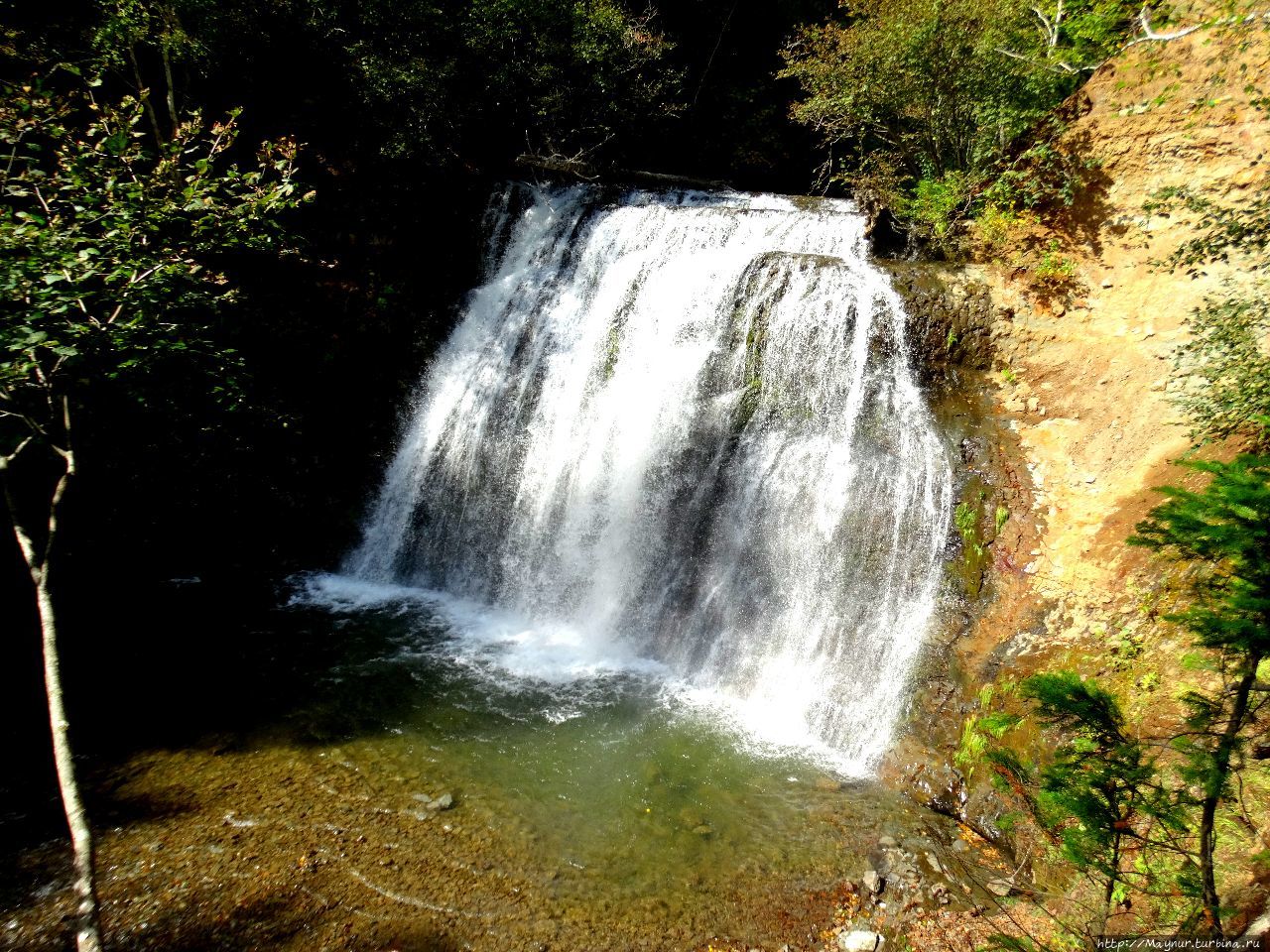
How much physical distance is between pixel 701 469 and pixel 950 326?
3.80 metres

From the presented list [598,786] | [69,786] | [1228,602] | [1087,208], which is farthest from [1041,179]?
[69,786]

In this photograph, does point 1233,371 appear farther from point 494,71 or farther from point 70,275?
point 494,71

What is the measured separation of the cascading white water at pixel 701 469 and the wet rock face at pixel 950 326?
0.26 m

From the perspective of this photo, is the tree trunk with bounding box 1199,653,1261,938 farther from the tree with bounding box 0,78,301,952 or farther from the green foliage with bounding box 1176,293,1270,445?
the tree with bounding box 0,78,301,952

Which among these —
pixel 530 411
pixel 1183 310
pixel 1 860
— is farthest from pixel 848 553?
pixel 1 860

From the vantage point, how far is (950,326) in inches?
318

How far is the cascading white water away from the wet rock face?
262mm

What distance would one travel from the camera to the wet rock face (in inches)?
316

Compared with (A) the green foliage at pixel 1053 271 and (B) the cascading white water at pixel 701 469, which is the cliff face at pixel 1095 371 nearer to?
(A) the green foliage at pixel 1053 271

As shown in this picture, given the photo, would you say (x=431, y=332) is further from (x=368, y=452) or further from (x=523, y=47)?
(x=523, y=47)

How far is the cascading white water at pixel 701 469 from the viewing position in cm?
740

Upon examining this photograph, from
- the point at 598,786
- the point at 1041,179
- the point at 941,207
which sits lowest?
the point at 598,786

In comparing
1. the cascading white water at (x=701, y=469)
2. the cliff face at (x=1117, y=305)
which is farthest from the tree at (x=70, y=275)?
the cliff face at (x=1117, y=305)

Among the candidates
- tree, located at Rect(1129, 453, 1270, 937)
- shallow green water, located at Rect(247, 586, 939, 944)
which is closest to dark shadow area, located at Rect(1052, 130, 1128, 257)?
tree, located at Rect(1129, 453, 1270, 937)
